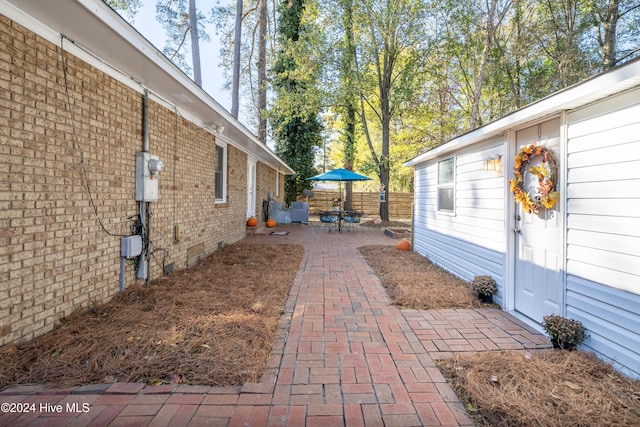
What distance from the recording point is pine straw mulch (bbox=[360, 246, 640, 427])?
6.35 feet

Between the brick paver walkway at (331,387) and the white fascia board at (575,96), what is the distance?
2.21m

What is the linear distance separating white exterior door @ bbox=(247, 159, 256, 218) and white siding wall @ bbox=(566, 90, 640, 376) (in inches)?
365

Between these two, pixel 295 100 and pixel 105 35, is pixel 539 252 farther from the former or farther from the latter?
pixel 295 100

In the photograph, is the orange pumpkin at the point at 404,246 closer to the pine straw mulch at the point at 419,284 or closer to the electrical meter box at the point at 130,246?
the pine straw mulch at the point at 419,284

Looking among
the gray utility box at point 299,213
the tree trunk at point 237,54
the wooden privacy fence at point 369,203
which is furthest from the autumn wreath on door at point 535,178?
the wooden privacy fence at point 369,203

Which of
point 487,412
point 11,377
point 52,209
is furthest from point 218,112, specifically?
point 487,412

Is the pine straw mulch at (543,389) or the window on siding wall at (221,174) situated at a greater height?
the window on siding wall at (221,174)

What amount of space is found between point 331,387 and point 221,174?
6.44m

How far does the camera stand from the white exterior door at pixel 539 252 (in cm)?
318

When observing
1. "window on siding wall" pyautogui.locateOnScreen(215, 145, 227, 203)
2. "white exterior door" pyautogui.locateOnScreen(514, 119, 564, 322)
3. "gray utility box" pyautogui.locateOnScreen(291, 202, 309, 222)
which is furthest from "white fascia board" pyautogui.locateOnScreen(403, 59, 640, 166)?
"gray utility box" pyautogui.locateOnScreen(291, 202, 309, 222)

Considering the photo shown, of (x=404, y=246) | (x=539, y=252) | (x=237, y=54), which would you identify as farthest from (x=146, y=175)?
(x=237, y=54)

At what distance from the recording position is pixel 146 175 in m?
4.19

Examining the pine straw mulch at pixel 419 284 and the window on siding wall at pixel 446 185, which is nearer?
the pine straw mulch at pixel 419 284

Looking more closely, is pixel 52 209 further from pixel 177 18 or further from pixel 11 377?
pixel 177 18
